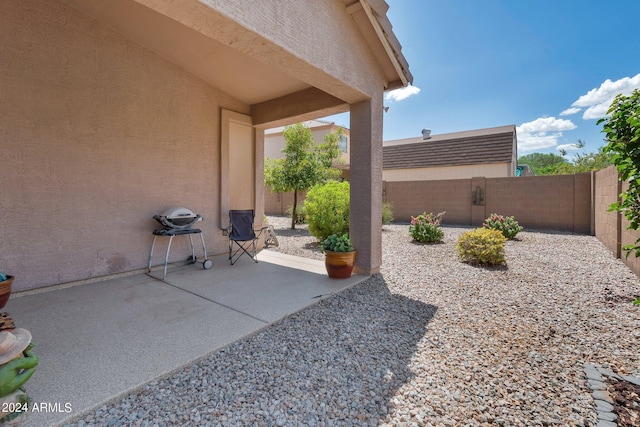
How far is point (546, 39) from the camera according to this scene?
28.6 ft

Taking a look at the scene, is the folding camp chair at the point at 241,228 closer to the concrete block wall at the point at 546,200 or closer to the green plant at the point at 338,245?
the green plant at the point at 338,245

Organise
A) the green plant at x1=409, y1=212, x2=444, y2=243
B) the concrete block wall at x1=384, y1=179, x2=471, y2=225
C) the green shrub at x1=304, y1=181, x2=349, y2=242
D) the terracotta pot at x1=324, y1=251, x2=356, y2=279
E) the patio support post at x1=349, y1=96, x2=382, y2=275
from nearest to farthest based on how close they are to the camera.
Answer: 1. the terracotta pot at x1=324, y1=251, x2=356, y2=279
2. the patio support post at x1=349, y1=96, x2=382, y2=275
3. the green shrub at x1=304, y1=181, x2=349, y2=242
4. the green plant at x1=409, y1=212, x2=444, y2=243
5. the concrete block wall at x1=384, y1=179, x2=471, y2=225

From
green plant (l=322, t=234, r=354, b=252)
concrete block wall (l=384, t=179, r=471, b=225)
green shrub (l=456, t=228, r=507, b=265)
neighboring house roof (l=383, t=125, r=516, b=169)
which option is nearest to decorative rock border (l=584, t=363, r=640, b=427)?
green plant (l=322, t=234, r=354, b=252)

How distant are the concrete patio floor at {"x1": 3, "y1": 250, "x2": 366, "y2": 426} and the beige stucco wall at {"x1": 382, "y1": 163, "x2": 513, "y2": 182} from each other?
1547 centimetres

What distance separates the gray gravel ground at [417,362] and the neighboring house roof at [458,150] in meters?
14.9

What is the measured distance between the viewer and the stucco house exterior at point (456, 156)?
56.6 feet

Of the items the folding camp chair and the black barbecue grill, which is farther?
the folding camp chair

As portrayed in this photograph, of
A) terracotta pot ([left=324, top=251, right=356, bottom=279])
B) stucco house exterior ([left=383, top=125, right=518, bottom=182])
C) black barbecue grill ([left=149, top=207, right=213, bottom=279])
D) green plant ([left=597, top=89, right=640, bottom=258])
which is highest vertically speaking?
stucco house exterior ([left=383, top=125, right=518, bottom=182])

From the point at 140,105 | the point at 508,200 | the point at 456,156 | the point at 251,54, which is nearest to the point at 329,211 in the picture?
the point at 140,105

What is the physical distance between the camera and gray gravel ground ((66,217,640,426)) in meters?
1.85

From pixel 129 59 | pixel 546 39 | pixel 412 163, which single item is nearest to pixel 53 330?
pixel 129 59

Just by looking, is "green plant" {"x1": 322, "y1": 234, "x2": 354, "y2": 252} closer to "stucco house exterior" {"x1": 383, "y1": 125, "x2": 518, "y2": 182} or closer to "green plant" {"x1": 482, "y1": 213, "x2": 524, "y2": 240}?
"green plant" {"x1": 482, "y1": 213, "x2": 524, "y2": 240}

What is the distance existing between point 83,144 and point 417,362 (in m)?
5.01

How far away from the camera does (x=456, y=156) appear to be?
18.6 metres
